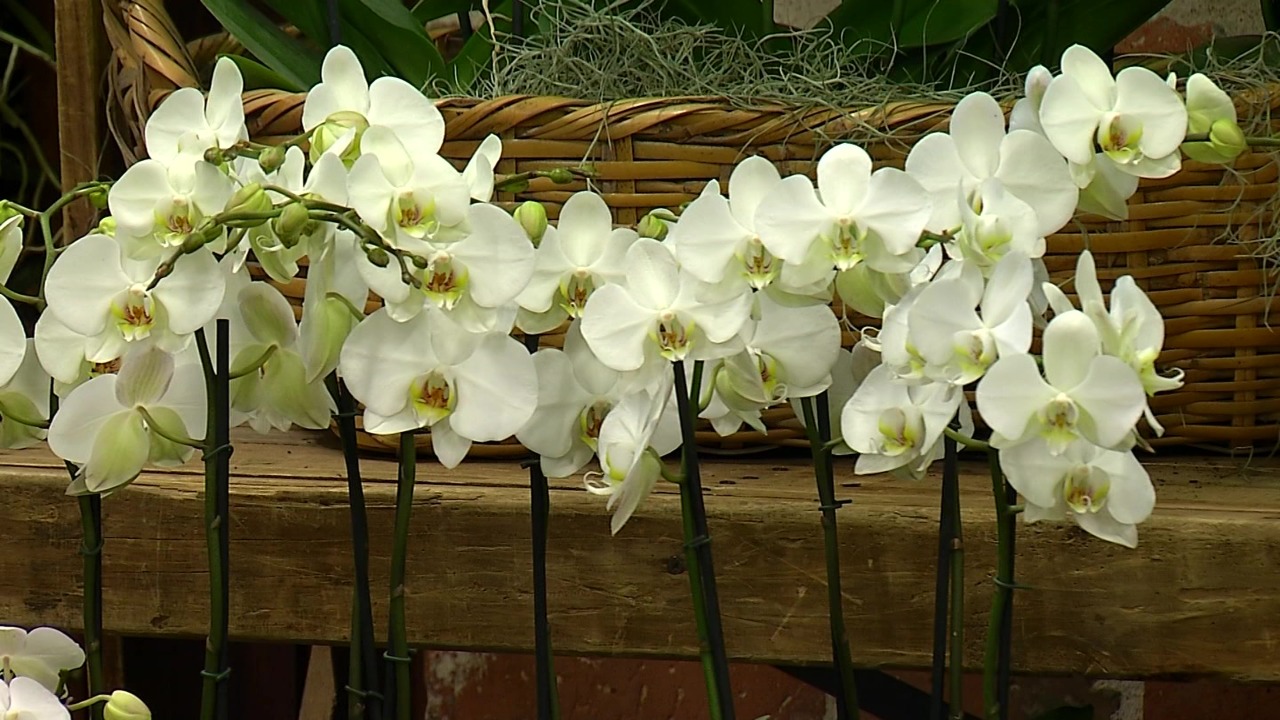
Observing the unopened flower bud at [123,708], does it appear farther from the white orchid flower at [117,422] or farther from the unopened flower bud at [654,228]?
the unopened flower bud at [654,228]

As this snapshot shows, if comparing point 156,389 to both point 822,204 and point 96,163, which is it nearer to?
point 822,204

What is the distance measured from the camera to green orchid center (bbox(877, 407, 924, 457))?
330mm

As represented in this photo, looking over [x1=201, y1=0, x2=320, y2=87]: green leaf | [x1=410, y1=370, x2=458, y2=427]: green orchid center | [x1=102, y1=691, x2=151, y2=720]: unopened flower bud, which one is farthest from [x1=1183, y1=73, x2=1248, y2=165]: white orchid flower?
[x1=201, y1=0, x2=320, y2=87]: green leaf

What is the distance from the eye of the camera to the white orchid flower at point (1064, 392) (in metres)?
0.28

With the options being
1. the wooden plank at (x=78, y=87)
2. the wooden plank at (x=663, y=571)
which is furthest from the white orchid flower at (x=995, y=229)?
the wooden plank at (x=78, y=87)

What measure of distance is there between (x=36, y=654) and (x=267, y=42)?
366 millimetres

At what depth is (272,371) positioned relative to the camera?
36cm

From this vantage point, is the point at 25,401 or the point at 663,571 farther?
the point at 663,571

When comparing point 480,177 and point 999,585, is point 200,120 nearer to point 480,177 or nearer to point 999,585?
point 480,177

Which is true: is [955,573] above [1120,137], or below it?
below

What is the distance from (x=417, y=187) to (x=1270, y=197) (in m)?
0.46

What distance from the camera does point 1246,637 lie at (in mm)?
501

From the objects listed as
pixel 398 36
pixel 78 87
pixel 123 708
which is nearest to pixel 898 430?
pixel 123 708

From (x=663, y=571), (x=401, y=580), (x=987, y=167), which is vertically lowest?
(x=663, y=571)
